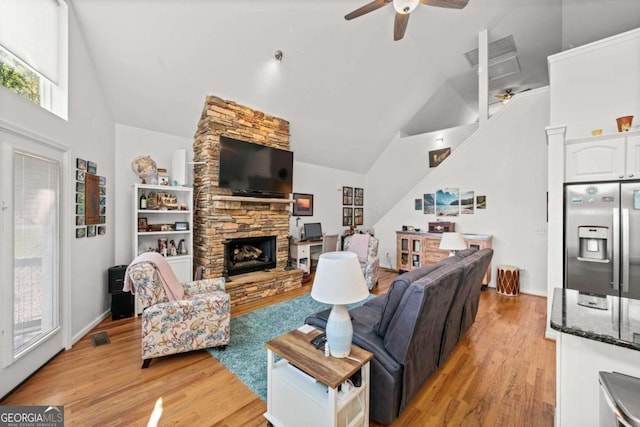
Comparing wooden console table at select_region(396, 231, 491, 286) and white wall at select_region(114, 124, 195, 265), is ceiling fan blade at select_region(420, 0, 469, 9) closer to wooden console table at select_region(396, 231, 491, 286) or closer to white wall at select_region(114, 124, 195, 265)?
wooden console table at select_region(396, 231, 491, 286)

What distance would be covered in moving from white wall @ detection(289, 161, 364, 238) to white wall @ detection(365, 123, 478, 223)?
2.54ft

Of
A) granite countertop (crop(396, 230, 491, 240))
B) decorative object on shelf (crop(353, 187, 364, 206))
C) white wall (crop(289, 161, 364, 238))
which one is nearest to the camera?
granite countertop (crop(396, 230, 491, 240))

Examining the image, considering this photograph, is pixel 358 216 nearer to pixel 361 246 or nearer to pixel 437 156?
pixel 437 156

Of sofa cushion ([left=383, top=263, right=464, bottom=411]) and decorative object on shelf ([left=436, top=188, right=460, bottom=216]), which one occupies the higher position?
decorative object on shelf ([left=436, top=188, right=460, bottom=216])

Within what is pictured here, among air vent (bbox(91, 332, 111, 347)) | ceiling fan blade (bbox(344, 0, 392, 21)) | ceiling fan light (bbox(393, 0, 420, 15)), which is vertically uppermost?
ceiling fan blade (bbox(344, 0, 392, 21))

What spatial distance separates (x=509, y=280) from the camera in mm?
4512

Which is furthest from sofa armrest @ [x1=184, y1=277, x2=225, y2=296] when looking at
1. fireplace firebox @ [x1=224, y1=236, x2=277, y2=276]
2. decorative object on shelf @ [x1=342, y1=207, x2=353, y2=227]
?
decorative object on shelf @ [x1=342, y1=207, x2=353, y2=227]

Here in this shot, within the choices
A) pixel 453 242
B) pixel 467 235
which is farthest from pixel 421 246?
pixel 453 242

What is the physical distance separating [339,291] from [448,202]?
5.00 meters

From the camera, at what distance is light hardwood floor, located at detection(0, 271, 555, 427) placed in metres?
1.80

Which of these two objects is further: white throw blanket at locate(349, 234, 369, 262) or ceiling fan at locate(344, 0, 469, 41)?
white throw blanket at locate(349, 234, 369, 262)


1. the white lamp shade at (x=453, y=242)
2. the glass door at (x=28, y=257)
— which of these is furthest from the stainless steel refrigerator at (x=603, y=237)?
the glass door at (x=28, y=257)

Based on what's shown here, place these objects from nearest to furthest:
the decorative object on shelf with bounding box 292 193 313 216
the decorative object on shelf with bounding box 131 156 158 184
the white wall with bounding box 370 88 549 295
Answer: the decorative object on shelf with bounding box 131 156 158 184, the white wall with bounding box 370 88 549 295, the decorative object on shelf with bounding box 292 193 313 216

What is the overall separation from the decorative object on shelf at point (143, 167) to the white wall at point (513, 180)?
5.54 meters
